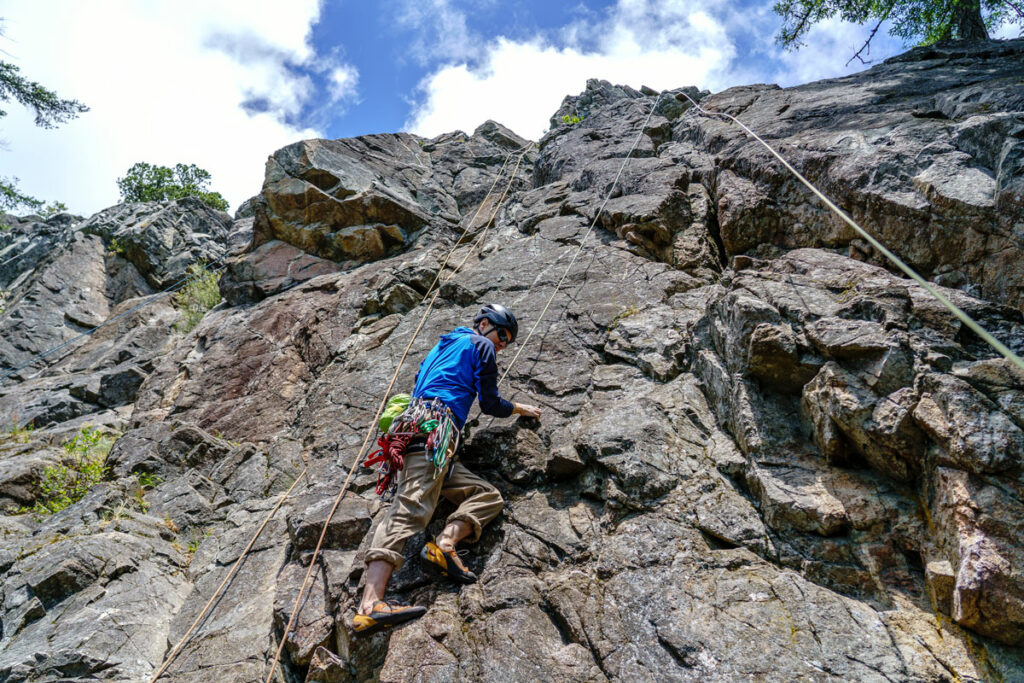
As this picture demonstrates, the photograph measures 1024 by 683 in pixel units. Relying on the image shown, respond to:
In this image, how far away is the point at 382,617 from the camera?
394 cm

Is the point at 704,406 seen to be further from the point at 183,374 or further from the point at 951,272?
the point at 183,374

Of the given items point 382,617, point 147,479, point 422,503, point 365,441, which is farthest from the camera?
point 147,479

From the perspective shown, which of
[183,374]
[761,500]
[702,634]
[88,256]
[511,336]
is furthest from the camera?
[88,256]

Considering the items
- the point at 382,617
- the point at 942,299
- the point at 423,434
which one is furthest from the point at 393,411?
Result: the point at 942,299

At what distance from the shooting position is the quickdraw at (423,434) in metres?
4.38

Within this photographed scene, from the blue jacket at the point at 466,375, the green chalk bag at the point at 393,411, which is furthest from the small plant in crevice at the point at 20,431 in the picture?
the blue jacket at the point at 466,375

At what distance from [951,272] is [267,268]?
11.0 metres

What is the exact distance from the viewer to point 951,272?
4.95 m

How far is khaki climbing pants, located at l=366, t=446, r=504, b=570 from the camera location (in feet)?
13.7

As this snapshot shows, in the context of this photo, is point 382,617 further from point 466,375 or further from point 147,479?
point 147,479

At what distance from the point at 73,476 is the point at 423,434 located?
6.02 meters

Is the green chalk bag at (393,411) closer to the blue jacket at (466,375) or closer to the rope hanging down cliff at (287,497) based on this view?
the blue jacket at (466,375)

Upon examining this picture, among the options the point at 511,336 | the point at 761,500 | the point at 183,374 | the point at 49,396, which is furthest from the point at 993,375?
the point at 49,396

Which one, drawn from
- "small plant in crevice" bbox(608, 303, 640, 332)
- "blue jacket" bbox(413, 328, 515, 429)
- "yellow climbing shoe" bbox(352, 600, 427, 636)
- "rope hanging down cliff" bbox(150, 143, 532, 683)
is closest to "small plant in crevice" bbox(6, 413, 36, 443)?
"rope hanging down cliff" bbox(150, 143, 532, 683)
